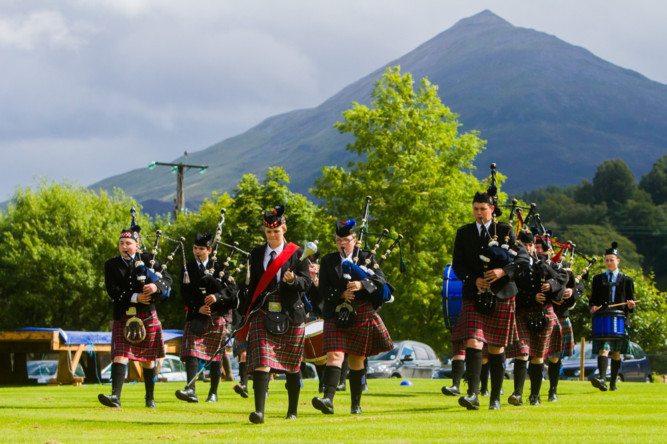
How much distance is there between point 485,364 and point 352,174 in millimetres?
22964

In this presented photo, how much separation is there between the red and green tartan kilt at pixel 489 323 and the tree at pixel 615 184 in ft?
362

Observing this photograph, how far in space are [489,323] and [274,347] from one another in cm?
223

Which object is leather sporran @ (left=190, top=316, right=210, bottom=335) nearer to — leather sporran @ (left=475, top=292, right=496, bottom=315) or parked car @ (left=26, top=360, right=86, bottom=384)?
leather sporran @ (left=475, top=292, right=496, bottom=315)

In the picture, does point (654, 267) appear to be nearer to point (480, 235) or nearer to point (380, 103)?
point (380, 103)

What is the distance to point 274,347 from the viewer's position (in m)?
8.31

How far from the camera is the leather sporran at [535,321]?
1068cm

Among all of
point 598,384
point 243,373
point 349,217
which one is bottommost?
point 598,384

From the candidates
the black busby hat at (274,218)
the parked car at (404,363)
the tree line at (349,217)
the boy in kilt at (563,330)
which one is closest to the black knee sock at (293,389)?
the black busby hat at (274,218)

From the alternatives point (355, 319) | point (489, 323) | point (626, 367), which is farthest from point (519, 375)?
point (626, 367)

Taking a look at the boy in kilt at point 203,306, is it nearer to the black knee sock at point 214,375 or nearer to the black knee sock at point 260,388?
the black knee sock at point 214,375

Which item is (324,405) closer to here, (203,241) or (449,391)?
(449,391)

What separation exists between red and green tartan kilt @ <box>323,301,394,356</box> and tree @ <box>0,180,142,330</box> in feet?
113

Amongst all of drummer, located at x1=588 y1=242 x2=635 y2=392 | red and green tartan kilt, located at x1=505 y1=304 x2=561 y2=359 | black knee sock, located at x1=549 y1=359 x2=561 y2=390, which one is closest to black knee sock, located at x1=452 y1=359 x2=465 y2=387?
red and green tartan kilt, located at x1=505 y1=304 x2=561 y2=359

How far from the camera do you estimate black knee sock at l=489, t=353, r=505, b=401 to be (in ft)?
30.2
